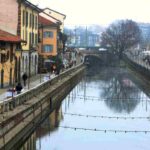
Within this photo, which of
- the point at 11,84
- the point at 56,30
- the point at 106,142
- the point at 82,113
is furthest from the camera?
the point at 56,30

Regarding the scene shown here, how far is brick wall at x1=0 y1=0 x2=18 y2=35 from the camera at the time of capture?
63.5 meters

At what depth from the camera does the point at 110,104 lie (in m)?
60.7

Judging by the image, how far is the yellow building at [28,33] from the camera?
218 feet

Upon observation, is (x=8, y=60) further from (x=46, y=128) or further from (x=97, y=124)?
(x=46, y=128)

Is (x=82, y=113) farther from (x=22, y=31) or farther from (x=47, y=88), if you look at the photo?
(x=22, y=31)

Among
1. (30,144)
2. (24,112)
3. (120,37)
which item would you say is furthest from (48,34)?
(120,37)

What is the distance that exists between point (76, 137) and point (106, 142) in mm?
2460

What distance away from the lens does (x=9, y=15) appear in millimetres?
64562

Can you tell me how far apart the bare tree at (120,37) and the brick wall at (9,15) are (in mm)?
107427

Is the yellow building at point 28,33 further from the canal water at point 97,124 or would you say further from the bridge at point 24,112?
the bridge at point 24,112

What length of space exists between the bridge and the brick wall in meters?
8.34

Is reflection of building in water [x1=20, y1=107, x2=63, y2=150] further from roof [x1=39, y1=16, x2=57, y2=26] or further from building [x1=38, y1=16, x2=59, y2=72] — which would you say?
roof [x1=39, y1=16, x2=57, y2=26]

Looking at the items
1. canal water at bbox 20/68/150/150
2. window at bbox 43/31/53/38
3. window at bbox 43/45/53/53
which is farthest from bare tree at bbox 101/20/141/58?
canal water at bbox 20/68/150/150

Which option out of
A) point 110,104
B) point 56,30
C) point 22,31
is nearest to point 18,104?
point 110,104
